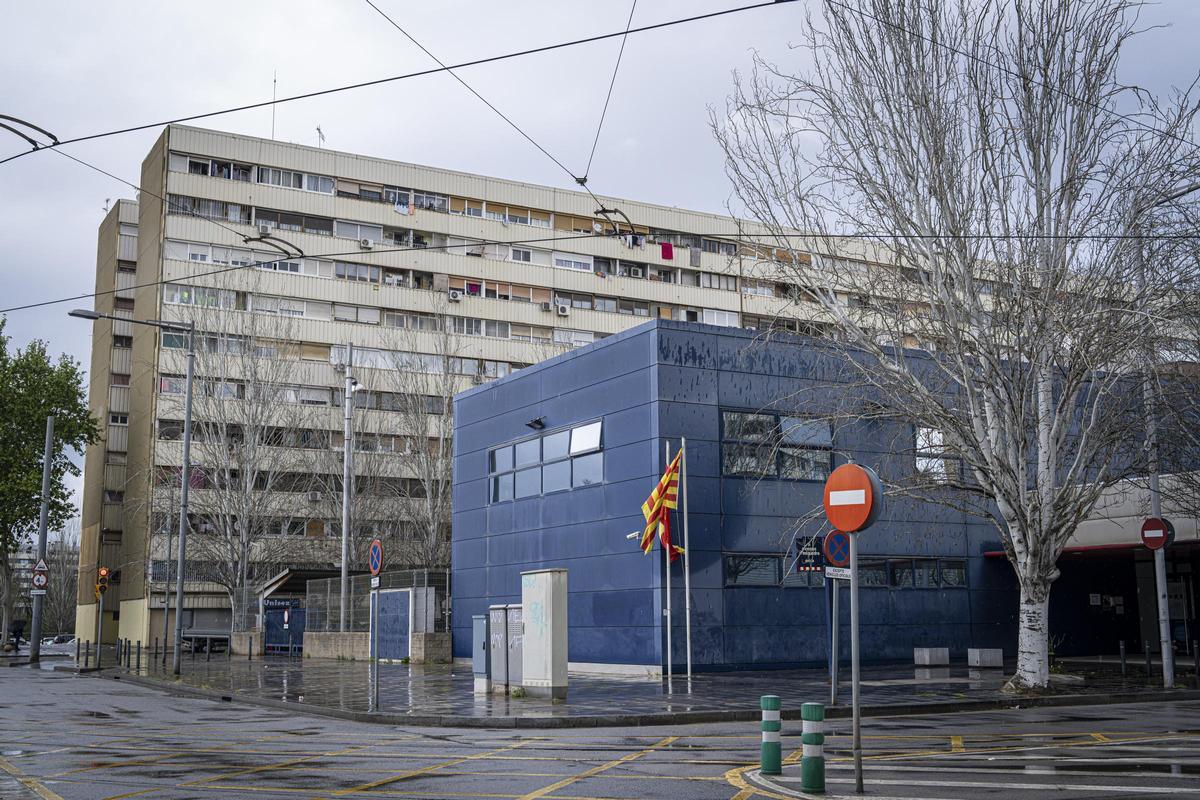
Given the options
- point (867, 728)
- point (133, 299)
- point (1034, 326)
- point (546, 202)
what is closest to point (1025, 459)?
point (1034, 326)

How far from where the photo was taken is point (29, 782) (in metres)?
10.8

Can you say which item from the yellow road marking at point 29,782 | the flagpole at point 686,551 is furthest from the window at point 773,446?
the yellow road marking at point 29,782

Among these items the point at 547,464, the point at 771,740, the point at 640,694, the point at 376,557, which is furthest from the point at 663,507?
the point at 771,740

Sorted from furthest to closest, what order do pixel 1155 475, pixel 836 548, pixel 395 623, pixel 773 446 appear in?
1. pixel 395 623
2. pixel 773 446
3. pixel 1155 475
4. pixel 836 548

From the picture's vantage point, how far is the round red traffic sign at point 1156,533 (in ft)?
73.9

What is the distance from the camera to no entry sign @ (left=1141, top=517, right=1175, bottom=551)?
22531mm

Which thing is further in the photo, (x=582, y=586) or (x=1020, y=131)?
(x=582, y=586)

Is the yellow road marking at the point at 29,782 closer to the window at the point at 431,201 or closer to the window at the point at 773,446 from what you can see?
the window at the point at 773,446

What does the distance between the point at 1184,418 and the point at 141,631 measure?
4983 cm

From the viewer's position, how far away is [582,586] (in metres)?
28.5

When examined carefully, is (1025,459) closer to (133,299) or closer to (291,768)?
(291,768)

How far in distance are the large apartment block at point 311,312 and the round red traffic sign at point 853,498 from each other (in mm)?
39941

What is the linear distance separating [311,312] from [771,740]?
5258 centimetres

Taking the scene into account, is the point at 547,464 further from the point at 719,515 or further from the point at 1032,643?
the point at 1032,643
